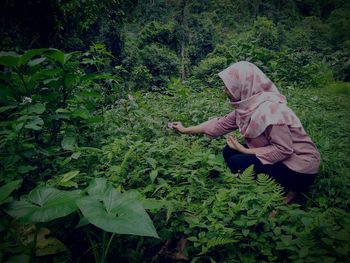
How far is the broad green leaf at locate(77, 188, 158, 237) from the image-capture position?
123cm

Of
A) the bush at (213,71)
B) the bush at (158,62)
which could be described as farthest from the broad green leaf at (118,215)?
the bush at (158,62)

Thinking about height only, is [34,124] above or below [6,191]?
above

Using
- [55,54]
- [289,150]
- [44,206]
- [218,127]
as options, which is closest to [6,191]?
[44,206]

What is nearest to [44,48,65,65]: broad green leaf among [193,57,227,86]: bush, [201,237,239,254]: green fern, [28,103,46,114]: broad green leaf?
[28,103,46,114]: broad green leaf

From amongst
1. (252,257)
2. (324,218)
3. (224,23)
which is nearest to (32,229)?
(252,257)

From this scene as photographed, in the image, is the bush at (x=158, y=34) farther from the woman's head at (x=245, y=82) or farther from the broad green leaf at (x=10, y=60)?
the broad green leaf at (x=10, y=60)

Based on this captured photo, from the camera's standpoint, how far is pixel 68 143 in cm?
211

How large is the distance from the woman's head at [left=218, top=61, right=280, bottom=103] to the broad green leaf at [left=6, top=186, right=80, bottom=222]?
1589 mm

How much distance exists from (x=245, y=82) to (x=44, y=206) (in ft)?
5.91

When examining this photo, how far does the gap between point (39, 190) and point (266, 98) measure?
1.74 m

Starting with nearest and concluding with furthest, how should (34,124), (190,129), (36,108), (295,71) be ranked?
1. (34,124)
2. (36,108)
3. (190,129)
4. (295,71)

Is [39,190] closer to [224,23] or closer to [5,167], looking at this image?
[5,167]

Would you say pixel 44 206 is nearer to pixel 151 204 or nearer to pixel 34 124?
pixel 151 204

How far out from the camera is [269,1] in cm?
2852
